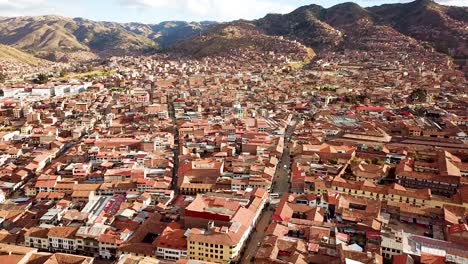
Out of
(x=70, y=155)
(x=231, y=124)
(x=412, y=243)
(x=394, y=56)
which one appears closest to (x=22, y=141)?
(x=70, y=155)

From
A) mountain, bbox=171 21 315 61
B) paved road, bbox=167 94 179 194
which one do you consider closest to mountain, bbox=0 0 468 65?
mountain, bbox=171 21 315 61

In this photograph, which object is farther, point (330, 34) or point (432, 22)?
point (330, 34)

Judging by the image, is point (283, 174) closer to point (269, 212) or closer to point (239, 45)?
point (269, 212)

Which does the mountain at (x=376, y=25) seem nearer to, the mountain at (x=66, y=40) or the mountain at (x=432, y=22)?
the mountain at (x=432, y=22)

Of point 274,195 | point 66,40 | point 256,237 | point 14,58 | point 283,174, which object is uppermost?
point 66,40

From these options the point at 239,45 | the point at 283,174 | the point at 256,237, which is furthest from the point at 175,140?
the point at 239,45

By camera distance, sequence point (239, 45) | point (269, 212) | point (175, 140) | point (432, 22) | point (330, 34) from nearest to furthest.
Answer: point (269, 212), point (175, 140), point (432, 22), point (239, 45), point (330, 34)

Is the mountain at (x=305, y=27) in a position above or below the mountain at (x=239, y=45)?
above

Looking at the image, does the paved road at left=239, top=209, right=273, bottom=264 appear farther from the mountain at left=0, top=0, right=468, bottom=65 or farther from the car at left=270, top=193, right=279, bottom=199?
the mountain at left=0, top=0, right=468, bottom=65

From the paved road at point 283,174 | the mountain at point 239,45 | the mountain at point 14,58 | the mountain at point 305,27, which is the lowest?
the paved road at point 283,174

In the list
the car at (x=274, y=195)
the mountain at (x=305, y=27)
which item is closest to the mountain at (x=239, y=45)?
the mountain at (x=305, y=27)

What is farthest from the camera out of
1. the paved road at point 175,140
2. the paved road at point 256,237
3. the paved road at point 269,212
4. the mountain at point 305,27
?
the mountain at point 305,27

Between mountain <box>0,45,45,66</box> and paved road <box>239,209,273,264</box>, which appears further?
mountain <box>0,45,45,66</box>
